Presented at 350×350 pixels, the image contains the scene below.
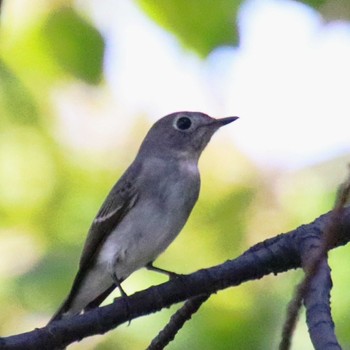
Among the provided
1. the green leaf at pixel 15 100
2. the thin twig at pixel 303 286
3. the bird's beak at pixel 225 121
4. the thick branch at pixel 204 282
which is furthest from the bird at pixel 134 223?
the thin twig at pixel 303 286

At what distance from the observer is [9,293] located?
3283 millimetres

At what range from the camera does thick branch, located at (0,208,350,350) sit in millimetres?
2424

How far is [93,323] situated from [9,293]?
824mm

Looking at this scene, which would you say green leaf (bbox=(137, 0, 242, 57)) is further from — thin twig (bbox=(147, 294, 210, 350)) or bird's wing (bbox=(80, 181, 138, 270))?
bird's wing (bbox=(80, 181, 138, 270))

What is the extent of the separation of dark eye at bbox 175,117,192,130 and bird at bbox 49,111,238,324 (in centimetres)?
25

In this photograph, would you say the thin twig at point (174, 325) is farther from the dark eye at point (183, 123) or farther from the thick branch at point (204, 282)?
the dark eye at point (183, 123)

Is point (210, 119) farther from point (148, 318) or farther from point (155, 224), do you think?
point (148, 318)

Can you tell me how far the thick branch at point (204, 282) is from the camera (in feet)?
7.95

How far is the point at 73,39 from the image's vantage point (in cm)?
298

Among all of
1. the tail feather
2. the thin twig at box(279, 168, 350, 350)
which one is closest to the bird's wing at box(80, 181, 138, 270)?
the tail feather

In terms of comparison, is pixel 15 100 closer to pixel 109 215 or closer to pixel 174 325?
pixel 109 215

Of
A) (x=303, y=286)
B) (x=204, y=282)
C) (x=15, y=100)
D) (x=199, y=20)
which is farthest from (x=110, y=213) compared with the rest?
(x=303, y=286)

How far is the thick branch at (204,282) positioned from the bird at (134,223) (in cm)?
77

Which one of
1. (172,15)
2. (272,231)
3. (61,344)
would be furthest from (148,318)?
(172,15)
